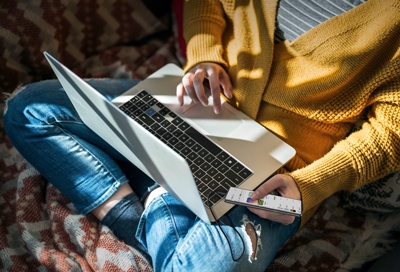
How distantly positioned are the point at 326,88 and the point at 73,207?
718 millimetres

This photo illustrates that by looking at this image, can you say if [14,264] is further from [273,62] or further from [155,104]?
[273,62]

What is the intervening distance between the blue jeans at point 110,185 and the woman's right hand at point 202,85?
0.72ft

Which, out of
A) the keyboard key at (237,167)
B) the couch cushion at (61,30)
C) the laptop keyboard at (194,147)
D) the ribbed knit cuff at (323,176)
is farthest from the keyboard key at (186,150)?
the couch cushion at (61,30)

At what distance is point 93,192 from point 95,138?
15cm

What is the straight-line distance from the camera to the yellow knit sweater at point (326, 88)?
3.36 feet

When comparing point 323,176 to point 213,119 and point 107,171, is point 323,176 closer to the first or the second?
point 213,119

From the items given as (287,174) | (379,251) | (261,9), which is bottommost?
(379,251)

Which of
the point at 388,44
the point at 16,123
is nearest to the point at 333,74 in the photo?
the point at 388,44

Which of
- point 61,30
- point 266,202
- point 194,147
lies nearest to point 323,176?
point 266,202

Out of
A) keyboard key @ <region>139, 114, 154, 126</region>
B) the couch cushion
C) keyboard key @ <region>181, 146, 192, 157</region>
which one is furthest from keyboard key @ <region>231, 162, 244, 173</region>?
the couch cushion

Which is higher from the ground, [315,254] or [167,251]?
[167,251]

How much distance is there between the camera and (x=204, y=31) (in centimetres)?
128

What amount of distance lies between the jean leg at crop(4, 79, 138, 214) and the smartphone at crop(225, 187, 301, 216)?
1.13 feet

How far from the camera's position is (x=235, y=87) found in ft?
3.91
